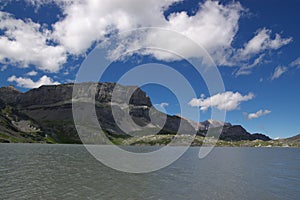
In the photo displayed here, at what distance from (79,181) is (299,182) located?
5952 centimetres

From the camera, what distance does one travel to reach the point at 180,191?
174ft

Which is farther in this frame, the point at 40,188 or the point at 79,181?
the point at 79,181

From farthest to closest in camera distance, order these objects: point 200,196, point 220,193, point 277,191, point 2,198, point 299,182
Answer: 1. point 299,182
2. point 277,191
3. point 220,193
4. point 200,196
5. point 2,198

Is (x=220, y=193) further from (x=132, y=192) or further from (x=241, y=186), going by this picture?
(x=132, y=192)

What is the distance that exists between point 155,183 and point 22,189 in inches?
1113

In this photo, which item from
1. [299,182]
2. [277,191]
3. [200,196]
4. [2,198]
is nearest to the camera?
[2,198]

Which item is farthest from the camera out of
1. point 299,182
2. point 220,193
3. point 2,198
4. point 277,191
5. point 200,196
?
point 299,182

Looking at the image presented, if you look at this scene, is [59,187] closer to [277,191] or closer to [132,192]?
[132,192]

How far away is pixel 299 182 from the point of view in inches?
2844

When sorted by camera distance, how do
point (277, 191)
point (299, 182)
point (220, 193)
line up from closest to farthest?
point (220, 193) < point (277, 191) < point (299, 182)

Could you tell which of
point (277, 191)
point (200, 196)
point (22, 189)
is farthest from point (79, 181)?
point (277, 191)

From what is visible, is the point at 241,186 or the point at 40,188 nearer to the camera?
the point at 40,188

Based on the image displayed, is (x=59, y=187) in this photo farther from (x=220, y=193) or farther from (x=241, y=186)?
(x=241, y=186)

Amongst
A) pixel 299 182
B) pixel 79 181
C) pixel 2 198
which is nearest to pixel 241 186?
pixel 299 182
